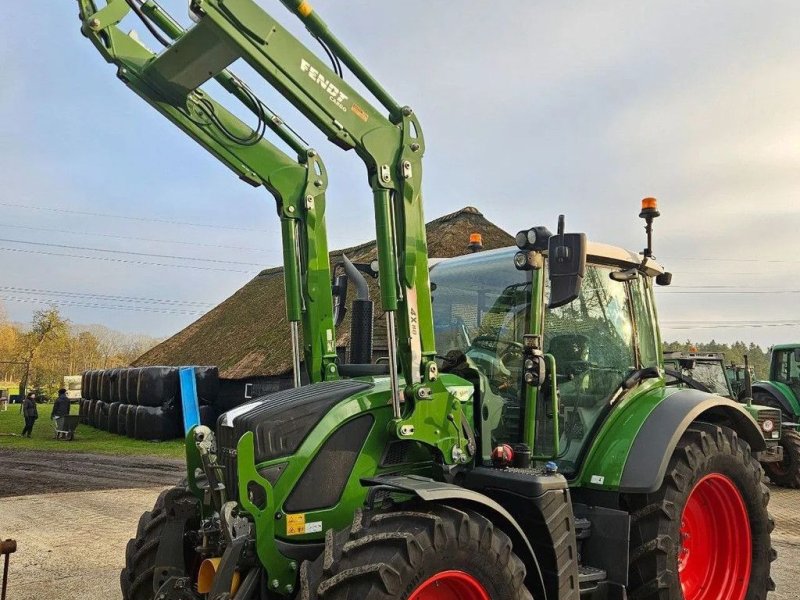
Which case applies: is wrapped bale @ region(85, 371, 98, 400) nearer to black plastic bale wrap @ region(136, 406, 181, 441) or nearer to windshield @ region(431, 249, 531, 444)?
black plastic bale wrap @ region(136, 406, 181, 441)

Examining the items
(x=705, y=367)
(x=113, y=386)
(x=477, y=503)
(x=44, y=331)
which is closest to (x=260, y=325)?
(x=113, y=386)

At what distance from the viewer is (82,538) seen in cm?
756

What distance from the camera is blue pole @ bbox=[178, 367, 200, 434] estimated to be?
19.4 metres

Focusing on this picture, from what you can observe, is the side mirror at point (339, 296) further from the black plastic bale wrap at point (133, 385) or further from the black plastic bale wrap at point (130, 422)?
the black plastic bale wrap at point (130, 422)

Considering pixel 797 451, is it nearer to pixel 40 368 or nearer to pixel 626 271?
pixel 626 271

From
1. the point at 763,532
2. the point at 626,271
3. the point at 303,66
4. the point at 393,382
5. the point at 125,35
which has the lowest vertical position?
the point at 763,532

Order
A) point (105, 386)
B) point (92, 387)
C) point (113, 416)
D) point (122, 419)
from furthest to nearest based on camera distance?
point (92, 387)
point (105, 386)
point (113, 416)
point (122, 419)

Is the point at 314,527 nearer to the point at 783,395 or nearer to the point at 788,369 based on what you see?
the point at 783,395

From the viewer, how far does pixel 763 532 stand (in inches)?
195

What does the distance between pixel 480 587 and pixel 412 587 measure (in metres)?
0.39

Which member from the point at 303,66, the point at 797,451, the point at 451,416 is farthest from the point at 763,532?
the point at 797,451

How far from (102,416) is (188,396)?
525 cm

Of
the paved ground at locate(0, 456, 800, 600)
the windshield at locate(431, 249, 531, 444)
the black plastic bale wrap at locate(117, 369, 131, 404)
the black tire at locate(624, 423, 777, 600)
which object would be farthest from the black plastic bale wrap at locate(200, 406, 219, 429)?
the black tire at locate(624, 423, 777, 600)

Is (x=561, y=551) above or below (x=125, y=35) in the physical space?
below
